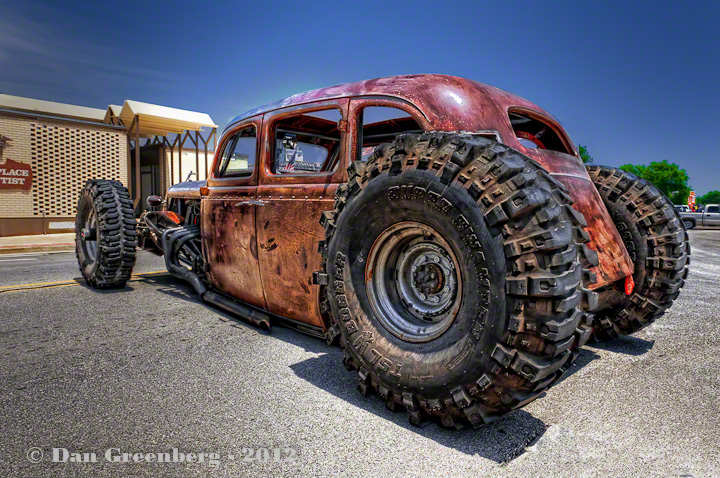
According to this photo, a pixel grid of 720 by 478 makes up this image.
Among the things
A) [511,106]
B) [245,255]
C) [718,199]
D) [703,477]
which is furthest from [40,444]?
[718,199]

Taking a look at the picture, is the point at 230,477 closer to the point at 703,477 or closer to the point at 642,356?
the point at 703,477

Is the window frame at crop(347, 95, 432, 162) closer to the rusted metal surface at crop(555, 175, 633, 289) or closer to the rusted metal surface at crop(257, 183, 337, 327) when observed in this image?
the rusted metal surface at crop(257, 183, 337, 327)

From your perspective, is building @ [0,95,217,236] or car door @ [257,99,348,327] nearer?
car door @ [257,99,348,327]

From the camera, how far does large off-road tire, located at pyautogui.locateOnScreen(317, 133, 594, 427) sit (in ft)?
6.52

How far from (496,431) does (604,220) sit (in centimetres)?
167

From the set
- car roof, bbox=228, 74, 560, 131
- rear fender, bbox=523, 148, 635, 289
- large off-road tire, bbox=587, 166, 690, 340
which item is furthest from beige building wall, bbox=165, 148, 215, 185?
rear fender, bbox=523, 148, 635, 289

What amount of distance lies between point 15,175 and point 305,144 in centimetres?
1565

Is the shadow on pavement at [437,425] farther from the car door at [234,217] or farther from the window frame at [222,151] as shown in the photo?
the window frame at [222,151]

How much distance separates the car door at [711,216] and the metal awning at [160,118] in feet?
103

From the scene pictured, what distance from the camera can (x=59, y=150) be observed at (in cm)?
1622

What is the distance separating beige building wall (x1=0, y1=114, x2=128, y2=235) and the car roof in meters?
16.5

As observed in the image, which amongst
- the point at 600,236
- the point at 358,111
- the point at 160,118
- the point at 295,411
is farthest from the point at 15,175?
the point at 600,236

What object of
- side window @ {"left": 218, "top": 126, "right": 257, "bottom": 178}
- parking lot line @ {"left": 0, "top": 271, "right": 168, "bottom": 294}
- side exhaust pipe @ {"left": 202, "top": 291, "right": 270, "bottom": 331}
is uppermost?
side window @ {"left": 218, "top": 126, "right": 257, "bottom": 178}

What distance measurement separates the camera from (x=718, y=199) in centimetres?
13462
